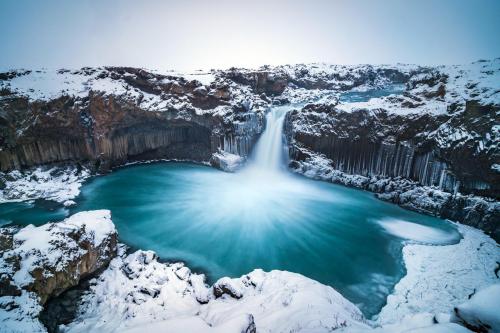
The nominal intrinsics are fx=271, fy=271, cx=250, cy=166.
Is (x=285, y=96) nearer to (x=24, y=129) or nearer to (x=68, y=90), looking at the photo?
(x=68, y=90)

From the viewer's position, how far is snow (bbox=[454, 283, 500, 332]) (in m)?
3.42

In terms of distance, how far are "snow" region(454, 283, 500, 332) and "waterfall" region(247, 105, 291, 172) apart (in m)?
21.0

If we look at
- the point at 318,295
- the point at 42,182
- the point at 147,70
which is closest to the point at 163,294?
the point at 318,295

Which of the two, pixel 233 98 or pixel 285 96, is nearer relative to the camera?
pixel 233 98

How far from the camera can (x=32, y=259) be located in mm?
8156

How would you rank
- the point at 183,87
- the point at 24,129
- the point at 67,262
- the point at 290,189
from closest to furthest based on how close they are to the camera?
the point at 67,262
the point at 24,129
the point at 290,189
the point at 183,87

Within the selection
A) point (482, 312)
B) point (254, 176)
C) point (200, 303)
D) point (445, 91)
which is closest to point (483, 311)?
point (482, 312)

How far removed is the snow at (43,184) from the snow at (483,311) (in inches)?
789

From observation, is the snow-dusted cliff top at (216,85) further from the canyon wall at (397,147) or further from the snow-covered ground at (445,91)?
the canyon wall at (397,147)

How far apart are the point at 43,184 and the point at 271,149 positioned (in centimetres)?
1828

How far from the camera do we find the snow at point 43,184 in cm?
1798

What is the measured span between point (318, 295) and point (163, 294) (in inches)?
208

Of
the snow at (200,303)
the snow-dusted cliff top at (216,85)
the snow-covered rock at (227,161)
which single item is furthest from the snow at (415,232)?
the snow-covered rock at (227,161)

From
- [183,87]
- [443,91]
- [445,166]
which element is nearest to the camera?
[445,166]
